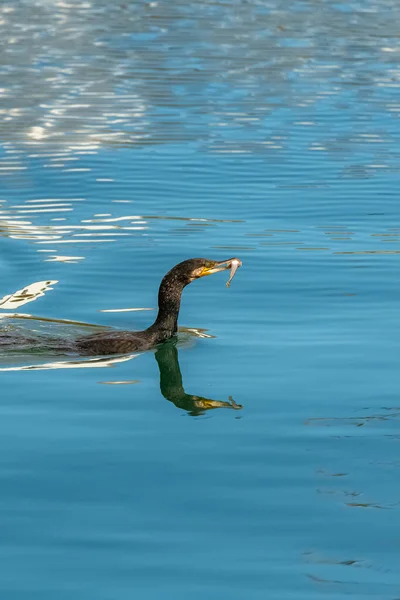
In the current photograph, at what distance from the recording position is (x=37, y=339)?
11.6 meters

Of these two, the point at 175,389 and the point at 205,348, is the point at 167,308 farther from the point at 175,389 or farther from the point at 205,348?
the point at 175,389

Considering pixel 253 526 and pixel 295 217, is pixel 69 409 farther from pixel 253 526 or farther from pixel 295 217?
pixel 295 217

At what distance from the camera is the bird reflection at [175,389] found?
1000 cm

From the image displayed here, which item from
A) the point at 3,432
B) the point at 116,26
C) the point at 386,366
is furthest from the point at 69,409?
the point at 116,26

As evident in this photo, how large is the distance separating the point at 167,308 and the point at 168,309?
0.01 m

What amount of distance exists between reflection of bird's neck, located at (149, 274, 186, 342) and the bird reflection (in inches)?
5.2

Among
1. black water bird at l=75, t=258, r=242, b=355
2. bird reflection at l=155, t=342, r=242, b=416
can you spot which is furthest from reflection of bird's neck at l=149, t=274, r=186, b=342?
bird reflection at l=155, t=342, r=242, b=416

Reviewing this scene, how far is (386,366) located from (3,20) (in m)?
35.5

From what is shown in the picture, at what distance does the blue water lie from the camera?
724 centimetres

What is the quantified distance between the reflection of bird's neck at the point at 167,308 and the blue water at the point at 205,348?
20cm

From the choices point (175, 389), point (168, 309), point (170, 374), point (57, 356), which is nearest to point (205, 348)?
point (168, 309)

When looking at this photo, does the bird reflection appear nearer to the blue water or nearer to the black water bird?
the blue water

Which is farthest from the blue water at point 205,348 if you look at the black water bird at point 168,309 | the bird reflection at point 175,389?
the black water bird at point 168,309

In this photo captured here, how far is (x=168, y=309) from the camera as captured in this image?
1169 cm
